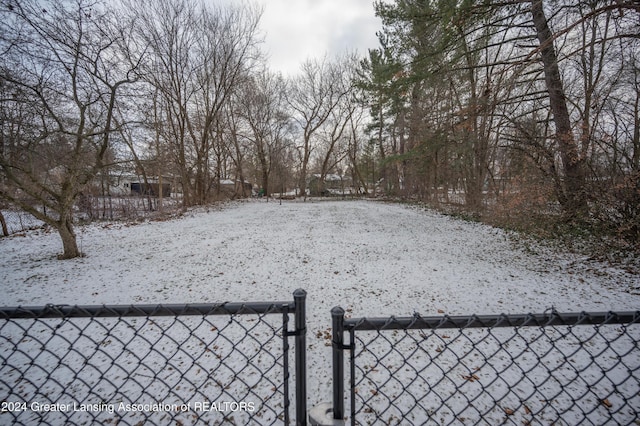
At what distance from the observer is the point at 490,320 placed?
3.68 ft

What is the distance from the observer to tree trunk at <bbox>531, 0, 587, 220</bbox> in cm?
452

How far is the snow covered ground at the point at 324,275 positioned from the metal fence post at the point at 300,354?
0.86m

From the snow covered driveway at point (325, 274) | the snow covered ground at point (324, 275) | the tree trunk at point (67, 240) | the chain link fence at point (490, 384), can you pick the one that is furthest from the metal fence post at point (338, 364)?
the tree trunk at point (67, 240)

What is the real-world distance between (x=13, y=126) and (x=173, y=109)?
38.7 ft

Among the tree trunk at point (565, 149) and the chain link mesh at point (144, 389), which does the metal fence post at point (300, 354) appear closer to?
the chain link mesh at point (144, 389)

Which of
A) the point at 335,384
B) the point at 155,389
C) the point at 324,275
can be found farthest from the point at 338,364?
the point at 324,275

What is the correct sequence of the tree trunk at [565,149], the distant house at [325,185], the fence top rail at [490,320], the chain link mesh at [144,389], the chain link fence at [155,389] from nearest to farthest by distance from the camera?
the fence top rail at [490,320]
the chain link fence at [155,389]
the chain link mesh at [144,389]
the tree trunk at [565,149]
the distant house at [325,185]

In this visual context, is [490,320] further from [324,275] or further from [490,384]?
[324,275]

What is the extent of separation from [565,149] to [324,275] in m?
5.55

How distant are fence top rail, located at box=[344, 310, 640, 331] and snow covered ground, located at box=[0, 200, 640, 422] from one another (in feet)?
4.34

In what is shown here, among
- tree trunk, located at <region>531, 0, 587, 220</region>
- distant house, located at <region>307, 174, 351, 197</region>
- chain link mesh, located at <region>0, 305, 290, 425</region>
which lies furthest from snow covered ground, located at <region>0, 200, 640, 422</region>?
distant house, located at <region>307, 174, 351, 197</region>

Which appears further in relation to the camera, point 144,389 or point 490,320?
point 144,389

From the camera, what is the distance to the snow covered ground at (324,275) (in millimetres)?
3307

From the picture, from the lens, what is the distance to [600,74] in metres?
6.38
